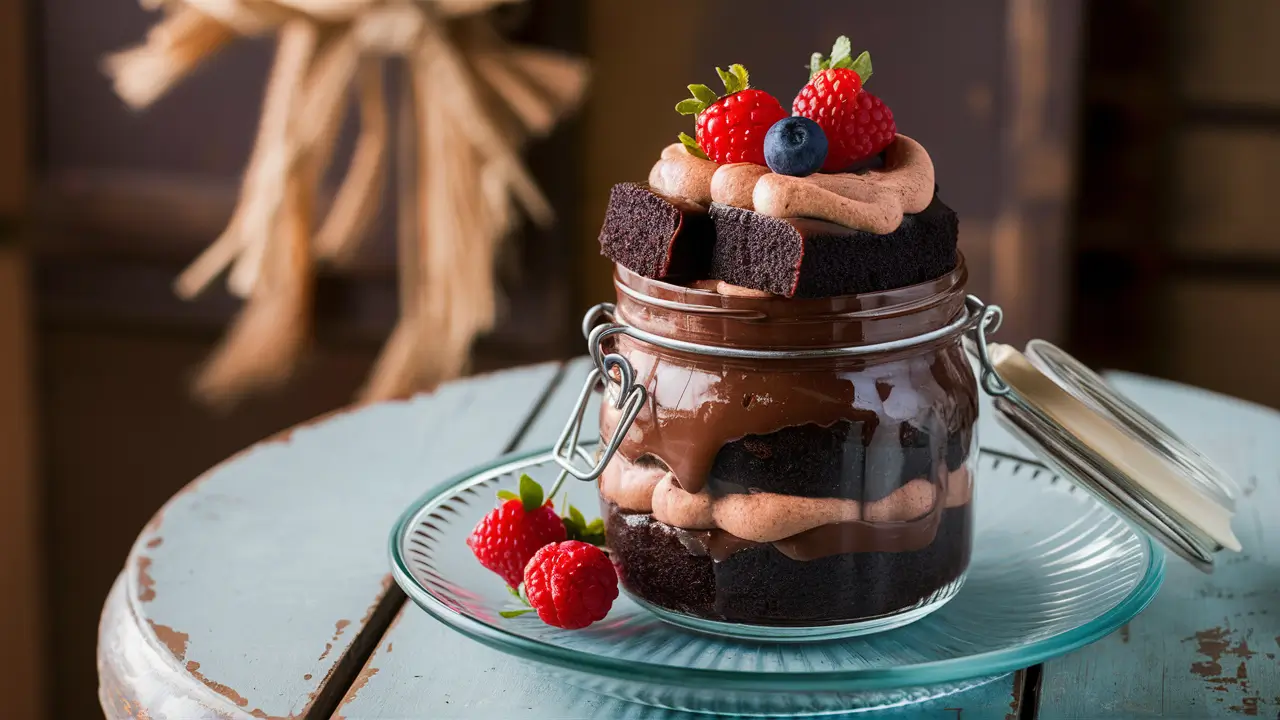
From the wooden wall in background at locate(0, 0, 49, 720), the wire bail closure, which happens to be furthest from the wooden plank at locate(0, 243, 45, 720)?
the wire bail closure

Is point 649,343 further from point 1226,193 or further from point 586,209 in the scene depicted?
point 1226,193

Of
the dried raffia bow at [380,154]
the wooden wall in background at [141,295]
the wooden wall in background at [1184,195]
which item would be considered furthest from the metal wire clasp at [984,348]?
the wooden wall in background at [1184,195]

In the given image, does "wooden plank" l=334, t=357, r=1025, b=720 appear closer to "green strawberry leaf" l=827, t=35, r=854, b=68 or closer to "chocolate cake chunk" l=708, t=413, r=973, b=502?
"chocolate cake chunk" l=708, t=413, r=973, b=502

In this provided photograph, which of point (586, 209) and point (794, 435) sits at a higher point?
point (794, 435)

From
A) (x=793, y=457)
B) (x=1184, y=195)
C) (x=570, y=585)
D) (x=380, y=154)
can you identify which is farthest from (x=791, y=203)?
(x=1184, y=195)

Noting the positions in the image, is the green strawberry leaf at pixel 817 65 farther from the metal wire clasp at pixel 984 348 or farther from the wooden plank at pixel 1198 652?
the wooden plank at pixel 1198 652

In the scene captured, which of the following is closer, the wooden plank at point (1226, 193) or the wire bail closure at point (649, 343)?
the wire bail closure at point (649, 343)
